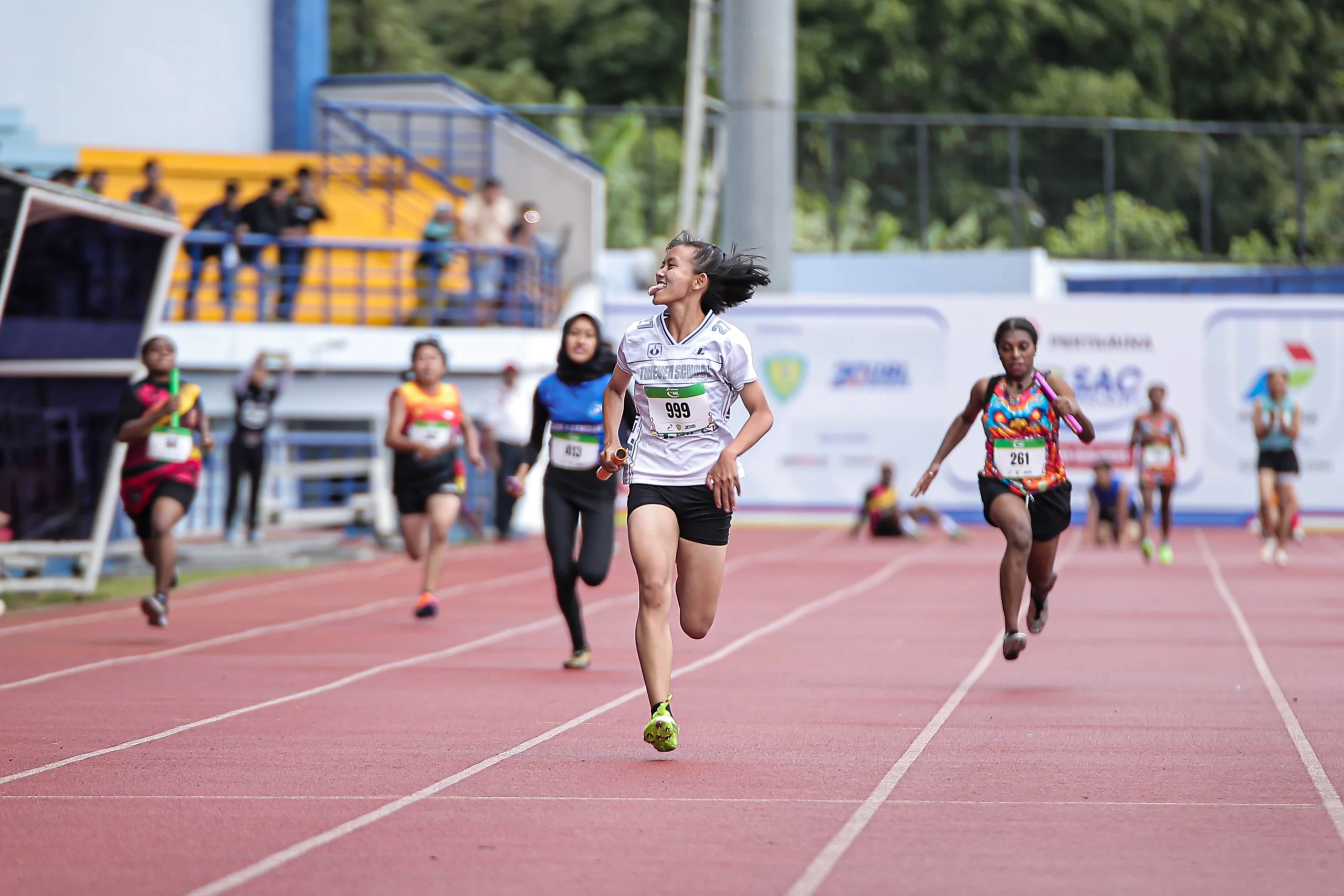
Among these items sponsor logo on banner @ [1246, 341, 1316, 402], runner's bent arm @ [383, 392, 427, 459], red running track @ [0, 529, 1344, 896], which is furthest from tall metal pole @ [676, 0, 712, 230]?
runner's bent arm @ [383, 392, 427, 459]

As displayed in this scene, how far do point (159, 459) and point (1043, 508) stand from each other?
19.8 feet

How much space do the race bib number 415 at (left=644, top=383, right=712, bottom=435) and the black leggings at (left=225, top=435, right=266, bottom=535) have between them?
14.6 metres

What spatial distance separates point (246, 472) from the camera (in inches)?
923

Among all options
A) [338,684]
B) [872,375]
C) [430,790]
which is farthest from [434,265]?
[430,790]

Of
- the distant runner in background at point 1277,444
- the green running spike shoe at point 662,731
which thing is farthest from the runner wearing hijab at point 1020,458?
the distant runner in background at point 1277,444

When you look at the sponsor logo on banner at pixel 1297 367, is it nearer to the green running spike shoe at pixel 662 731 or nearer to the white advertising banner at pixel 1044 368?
the white advertising banner at pixel 1044 368

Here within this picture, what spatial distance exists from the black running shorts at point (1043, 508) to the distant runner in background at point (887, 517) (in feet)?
49.9

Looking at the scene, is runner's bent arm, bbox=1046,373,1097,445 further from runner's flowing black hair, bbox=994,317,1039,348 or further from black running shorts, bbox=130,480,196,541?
black running shorts, bbox=130,480,196,541

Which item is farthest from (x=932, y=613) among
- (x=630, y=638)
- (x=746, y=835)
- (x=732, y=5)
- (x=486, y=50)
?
(x=486, y=50)

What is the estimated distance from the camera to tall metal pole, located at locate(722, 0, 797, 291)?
32.2m

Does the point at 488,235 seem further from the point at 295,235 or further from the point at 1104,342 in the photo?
the point at 1104,342

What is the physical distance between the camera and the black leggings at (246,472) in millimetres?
22703

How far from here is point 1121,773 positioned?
8.38 meters

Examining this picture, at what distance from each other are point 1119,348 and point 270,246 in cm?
1161
